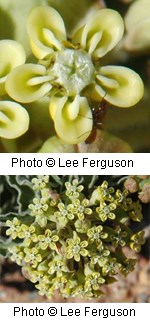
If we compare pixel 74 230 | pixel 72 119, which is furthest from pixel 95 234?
pixel 72 119

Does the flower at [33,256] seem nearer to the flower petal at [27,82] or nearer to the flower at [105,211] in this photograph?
the flower at [105,211]

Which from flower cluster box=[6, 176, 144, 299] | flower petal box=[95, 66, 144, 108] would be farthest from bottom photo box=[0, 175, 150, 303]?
flower petal box=[95, 66, 144, 108]

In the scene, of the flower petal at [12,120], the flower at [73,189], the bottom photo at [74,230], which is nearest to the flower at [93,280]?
the bottom photo at [74,230]

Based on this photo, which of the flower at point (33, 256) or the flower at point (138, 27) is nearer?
the flower at point (33, 256)

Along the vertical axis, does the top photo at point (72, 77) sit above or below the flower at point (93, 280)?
above

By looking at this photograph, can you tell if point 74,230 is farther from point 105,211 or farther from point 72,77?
point 72,77

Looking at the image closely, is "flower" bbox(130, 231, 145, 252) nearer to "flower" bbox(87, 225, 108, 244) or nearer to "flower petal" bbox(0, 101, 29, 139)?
"flower" bbox(87, 225, 108, 244)
